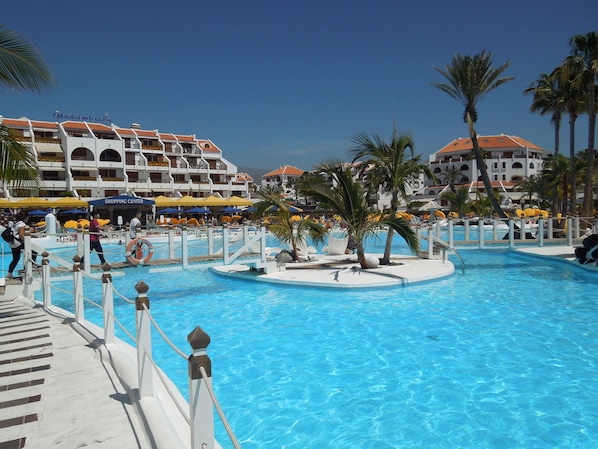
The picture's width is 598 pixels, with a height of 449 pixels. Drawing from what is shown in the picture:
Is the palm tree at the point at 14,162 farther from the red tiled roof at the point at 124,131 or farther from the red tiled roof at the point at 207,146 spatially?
the red tiled roof at the point at 207,146

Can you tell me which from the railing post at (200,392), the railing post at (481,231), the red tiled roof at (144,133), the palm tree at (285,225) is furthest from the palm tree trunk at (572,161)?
the red tiled roof at (144,133)

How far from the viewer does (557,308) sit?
10227mm

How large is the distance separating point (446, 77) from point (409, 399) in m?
24.7

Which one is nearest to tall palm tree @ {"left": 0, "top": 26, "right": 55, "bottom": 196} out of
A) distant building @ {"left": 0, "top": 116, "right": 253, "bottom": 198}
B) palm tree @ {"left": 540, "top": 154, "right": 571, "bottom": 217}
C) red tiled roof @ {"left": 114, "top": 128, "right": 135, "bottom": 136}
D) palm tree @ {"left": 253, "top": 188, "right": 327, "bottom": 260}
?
palm tree @ {"left": 253, "top": 188, "right": 327, "bottom": 260}

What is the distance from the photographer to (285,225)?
15.7 meters

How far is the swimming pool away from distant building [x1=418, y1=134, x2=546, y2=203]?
216 feet

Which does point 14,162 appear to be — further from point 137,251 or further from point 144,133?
point 144,133

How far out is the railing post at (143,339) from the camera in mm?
3785

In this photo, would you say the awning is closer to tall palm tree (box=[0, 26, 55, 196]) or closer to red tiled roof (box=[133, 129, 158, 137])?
tall palm tree (box=[0, 26, 55, 196])

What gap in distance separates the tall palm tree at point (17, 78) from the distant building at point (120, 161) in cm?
3900

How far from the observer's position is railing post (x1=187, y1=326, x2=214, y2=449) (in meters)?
2.37

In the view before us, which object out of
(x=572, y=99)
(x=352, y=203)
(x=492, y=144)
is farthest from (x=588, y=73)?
(x=492, y=144)

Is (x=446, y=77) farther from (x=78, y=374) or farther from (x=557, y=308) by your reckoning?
(x=78, y=374)

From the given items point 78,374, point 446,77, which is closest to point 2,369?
point 78,374
